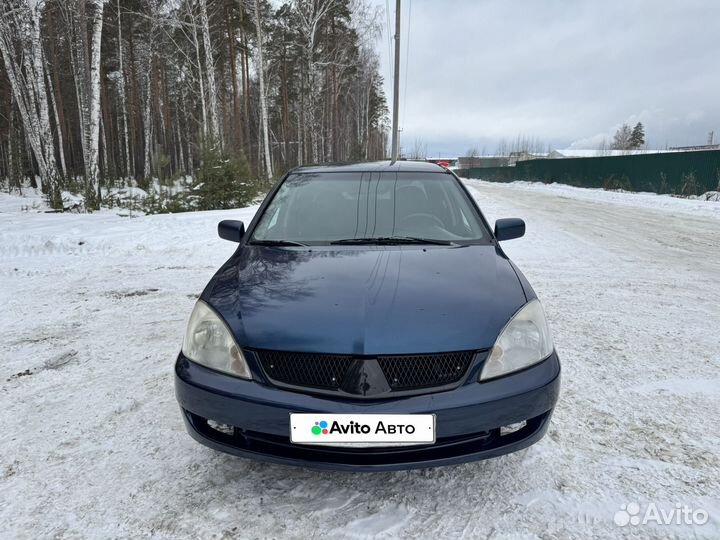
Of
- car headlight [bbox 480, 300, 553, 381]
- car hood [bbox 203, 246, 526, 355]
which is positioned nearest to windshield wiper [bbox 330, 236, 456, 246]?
car hood [bbox 203, 246, 526, 355]

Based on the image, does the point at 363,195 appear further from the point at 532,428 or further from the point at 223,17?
the point at 223,17

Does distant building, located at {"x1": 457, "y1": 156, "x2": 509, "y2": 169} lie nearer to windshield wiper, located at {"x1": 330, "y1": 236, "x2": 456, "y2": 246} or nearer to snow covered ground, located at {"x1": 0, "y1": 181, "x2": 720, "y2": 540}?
snow covered ground, located at {"x1": 0, "y1": 181, "x2": 720, "y2": 540}

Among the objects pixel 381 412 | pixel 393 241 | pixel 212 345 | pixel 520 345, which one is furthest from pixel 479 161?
pixel 381 412

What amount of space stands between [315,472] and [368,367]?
0.73 m

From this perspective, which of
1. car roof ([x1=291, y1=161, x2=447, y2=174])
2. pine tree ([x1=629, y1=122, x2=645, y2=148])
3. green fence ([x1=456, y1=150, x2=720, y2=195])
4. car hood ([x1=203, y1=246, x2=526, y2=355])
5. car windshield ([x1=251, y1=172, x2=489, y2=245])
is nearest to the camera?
car hood ([x1=203, y1=246, x2=526, y2=355])

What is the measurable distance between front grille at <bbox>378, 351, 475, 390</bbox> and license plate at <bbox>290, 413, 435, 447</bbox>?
122mm

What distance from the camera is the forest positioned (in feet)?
37.0

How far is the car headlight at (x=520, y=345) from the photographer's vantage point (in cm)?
174

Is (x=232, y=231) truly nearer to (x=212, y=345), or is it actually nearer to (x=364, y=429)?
(x=212, y=345)

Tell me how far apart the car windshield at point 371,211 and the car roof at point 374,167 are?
0.08 m

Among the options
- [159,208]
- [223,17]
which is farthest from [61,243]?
[223,17]

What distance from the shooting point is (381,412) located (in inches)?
62.6

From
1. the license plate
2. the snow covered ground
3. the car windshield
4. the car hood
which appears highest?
the car windshield

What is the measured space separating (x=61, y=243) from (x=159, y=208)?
390 centimetres
